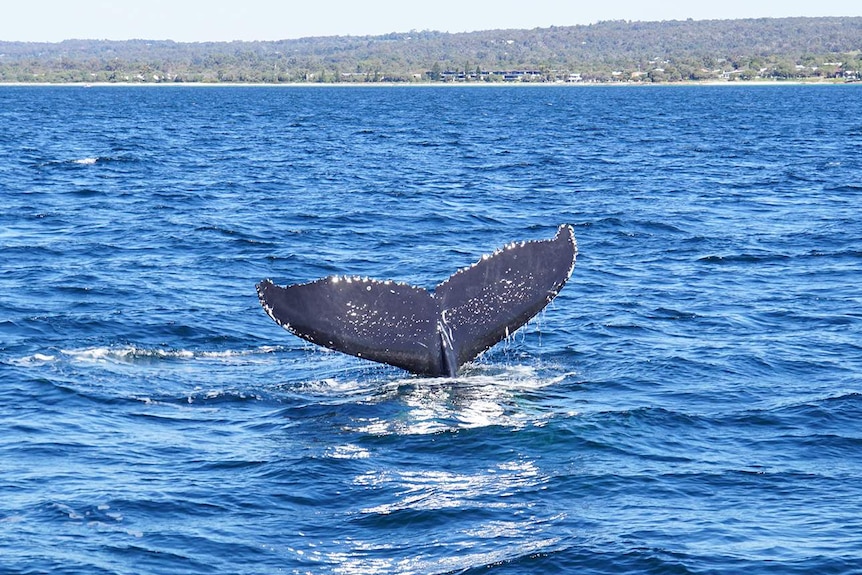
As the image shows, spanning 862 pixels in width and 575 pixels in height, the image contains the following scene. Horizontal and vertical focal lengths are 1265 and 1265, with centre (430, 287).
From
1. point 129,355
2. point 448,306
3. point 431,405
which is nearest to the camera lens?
point 448,306

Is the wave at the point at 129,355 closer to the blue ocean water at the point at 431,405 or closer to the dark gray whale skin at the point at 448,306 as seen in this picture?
the blue ocean water at the point at 431,405

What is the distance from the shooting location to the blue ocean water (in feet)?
28.5

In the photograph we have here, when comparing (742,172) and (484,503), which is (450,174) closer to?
(742,172)

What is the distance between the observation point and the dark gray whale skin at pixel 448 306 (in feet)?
34.1

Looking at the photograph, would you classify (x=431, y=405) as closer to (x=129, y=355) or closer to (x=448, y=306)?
(x=448, y=306)

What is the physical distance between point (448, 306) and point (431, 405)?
3.47 ft

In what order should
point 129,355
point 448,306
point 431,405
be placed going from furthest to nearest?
point 129,355 → point 431,405 → point 448,306

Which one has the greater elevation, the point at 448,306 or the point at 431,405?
the point at 448,306

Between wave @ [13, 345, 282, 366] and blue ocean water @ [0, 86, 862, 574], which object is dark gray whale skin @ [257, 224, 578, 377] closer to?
blue ocean water @ [0, 86, 862, 574]

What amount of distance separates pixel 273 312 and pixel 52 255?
12.3 m

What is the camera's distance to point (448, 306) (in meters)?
10.7

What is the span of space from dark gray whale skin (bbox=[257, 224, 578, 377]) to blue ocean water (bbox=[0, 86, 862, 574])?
713 mm

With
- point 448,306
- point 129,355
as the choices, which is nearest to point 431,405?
point 448,306

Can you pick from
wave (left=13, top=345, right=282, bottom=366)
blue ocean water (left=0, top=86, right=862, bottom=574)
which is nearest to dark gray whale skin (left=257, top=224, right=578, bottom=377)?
blue ocean water (left=0, top=86, right=862, bottom=574)
